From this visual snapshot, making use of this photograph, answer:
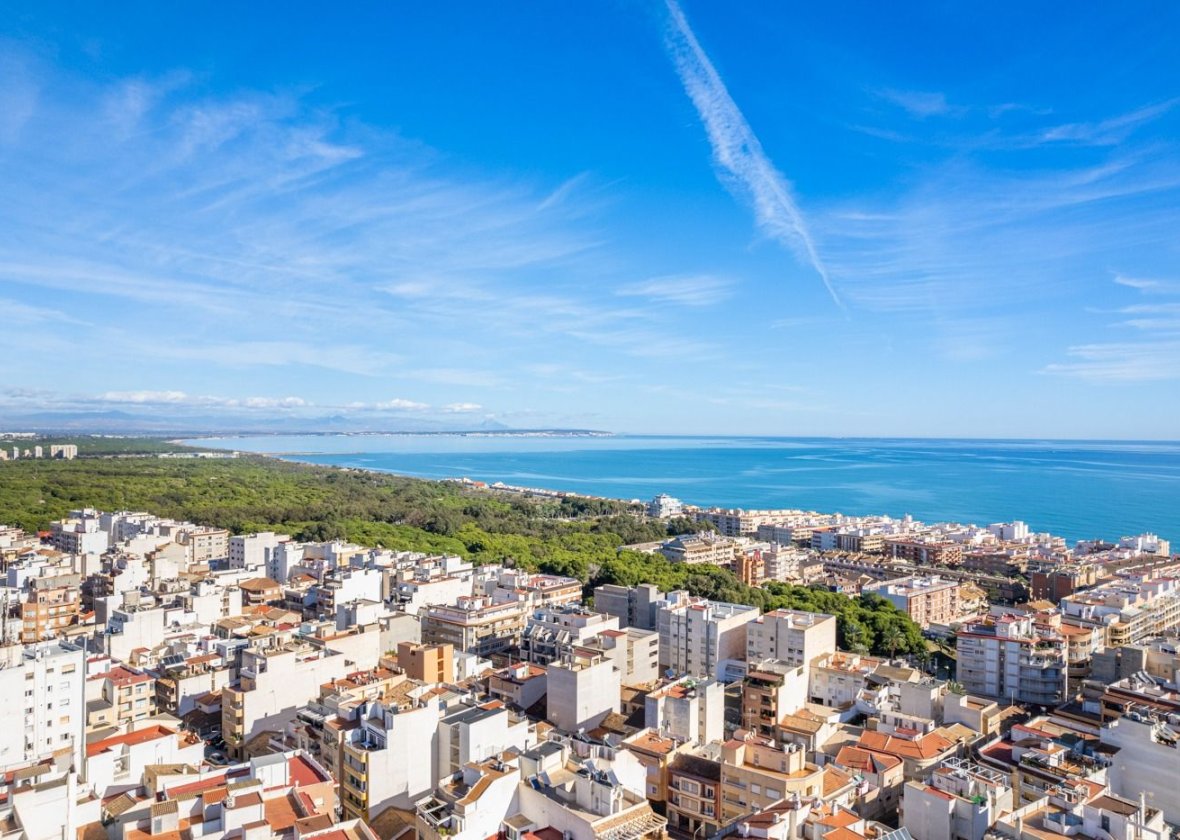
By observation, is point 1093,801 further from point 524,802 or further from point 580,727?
point 580,727

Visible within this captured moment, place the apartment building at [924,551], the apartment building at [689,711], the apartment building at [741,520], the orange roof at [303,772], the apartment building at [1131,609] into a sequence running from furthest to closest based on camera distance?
the apartment building at [741,520]
the apartment building at [924,551]
the apartment building at [1131,609]
the apartment building at [689,711]
the orange roof at [303,772]

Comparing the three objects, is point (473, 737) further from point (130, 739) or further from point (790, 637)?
point (790, 637)

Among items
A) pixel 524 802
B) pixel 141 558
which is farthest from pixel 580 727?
pixel 141 558

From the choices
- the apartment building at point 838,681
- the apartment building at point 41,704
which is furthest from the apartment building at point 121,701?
the apartment building at point 838,681

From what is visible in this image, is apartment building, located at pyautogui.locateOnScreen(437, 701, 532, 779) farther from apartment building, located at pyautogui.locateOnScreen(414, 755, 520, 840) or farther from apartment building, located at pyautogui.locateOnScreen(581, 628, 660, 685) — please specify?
apartment building, located at pyautogui.locateOnScreen(581, 628, 660, 685)

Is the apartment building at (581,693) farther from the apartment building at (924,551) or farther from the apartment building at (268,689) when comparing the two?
the apartment building at (924,551)

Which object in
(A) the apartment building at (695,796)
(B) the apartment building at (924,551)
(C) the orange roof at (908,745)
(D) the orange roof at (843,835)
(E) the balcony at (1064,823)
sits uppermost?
(E) the balcony at (1064,823)
